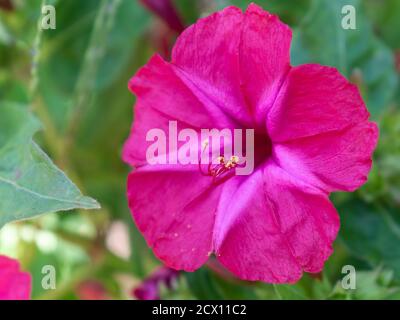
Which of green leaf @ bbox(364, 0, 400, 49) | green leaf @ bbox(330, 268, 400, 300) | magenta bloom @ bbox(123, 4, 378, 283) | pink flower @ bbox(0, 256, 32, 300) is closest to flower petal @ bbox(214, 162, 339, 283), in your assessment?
magenta bloom @ bbox(123, 4, 378, 283)

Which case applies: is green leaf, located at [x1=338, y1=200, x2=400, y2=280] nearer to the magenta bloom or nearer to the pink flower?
the magenta bloom

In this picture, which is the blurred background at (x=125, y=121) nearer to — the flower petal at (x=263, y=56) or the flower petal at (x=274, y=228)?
the flower petal at (x=274, y=228)

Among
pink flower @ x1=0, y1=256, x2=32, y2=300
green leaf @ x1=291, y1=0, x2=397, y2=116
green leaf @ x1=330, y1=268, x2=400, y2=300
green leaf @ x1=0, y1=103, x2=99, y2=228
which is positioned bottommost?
green leaf @ x1=330, y1=268, x2=400, y2=300

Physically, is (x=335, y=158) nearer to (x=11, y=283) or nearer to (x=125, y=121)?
(x=11, y=283)

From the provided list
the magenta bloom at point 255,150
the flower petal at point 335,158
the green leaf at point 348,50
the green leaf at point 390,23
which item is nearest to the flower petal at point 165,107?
the magenta bloom at point 255,150

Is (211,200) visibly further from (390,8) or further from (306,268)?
(390,8)

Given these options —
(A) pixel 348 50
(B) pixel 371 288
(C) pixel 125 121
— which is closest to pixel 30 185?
(B) pixel 371 288

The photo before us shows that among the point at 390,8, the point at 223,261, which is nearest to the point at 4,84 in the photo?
the point at 223,261
